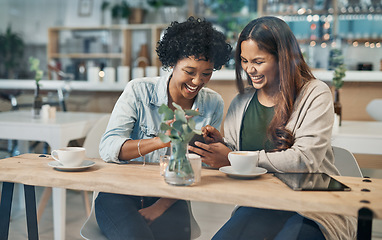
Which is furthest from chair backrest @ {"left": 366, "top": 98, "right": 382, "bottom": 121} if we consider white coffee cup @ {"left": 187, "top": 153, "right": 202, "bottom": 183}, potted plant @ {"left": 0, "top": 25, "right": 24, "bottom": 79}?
potted plant @ {"left": 0, "top": 25, "right": 24, "bottom": 79}

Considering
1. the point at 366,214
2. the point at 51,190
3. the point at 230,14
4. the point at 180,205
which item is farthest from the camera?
the point at 230,14

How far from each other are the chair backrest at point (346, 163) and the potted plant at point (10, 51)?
1205mm

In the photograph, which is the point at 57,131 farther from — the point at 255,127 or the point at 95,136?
the point at 255,127

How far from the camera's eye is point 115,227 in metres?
1.07

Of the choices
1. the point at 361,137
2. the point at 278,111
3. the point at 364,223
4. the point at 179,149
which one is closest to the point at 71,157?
the point at 179,149

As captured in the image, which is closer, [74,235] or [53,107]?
[74,235]

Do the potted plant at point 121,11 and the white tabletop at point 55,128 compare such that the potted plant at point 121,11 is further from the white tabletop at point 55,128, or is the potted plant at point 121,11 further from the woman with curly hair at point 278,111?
the woman with curly hair at point 278,111

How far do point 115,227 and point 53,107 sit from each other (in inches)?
18.5

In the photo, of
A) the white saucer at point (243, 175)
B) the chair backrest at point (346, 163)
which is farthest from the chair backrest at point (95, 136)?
the chair backrest at point (346, 163)

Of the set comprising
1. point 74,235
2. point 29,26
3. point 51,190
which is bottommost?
point 74,235

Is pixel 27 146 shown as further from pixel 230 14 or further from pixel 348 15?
pixel 348 15

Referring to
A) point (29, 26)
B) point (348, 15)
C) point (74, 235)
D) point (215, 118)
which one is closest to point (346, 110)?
point (215, 118)

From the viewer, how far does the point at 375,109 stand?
125 centimetres

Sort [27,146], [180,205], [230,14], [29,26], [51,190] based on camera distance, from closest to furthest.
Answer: [180,205], [51,190], [27,146], [230,14], [29,26]
